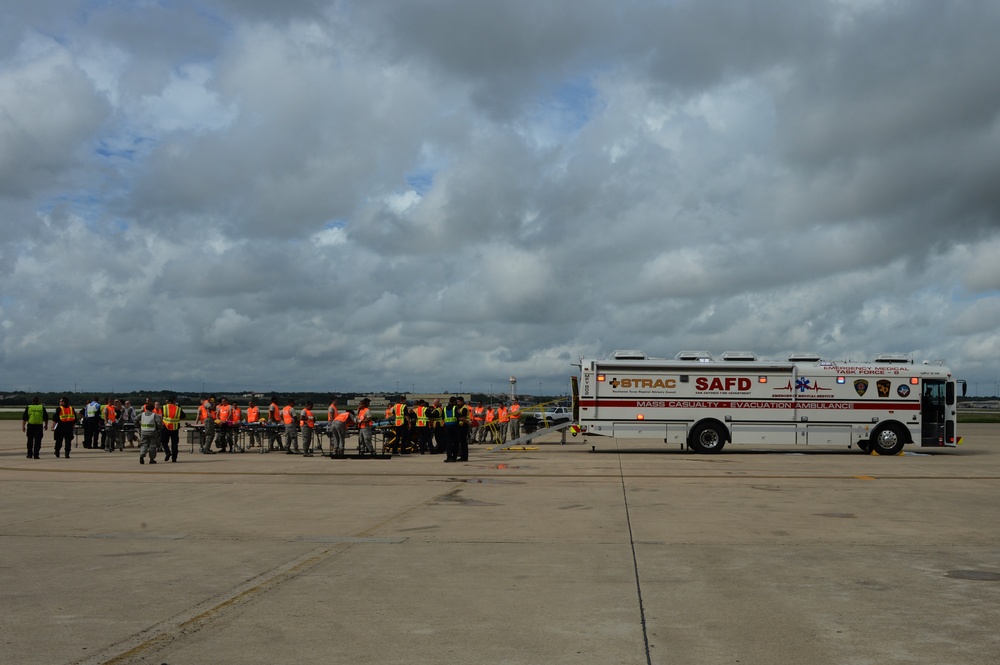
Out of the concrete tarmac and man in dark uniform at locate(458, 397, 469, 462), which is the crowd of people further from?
the concrete tarmac

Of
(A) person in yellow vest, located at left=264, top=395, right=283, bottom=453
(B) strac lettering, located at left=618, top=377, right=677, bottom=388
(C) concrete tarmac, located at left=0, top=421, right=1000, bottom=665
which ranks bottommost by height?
(C) concrete tarmac, located at left=0, top=421, right=1000, bottom=665

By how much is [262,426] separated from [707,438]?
13.6m

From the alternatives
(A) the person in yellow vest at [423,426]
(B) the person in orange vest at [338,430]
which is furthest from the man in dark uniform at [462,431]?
(A) the person in yellow vest at [423,426]

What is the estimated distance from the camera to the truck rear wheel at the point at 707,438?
27.5 metres

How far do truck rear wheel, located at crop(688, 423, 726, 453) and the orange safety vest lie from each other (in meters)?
14.7

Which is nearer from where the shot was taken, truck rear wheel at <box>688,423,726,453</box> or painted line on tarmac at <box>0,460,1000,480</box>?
painted line on tarmac at <box>0,460,1000,480</box>

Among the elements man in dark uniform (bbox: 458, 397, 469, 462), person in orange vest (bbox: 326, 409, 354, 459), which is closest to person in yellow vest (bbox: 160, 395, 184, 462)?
person in orange vest (bbox: 326, 409, 354, 459)

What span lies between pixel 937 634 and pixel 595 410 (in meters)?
21.7

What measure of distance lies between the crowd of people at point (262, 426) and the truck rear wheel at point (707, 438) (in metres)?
7.02

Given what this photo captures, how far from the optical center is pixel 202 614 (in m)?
6.63

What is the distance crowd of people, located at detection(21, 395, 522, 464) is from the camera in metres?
23.5

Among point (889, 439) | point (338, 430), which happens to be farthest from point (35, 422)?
point (889, 439)

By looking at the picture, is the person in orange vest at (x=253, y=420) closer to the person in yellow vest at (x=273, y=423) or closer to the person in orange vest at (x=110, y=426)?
the person in yellow vest at (x=273, y=423)

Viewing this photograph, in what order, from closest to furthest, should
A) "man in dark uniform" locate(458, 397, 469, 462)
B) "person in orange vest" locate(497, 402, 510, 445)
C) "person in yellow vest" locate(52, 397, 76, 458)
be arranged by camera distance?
1. "man in dark uniform" locate(458, 397, 469, 462)
2. "person in yellow vest" locate(52, 397, 76, 458)
3. "person in orange vest" locate(497, 402, 510, 445)
